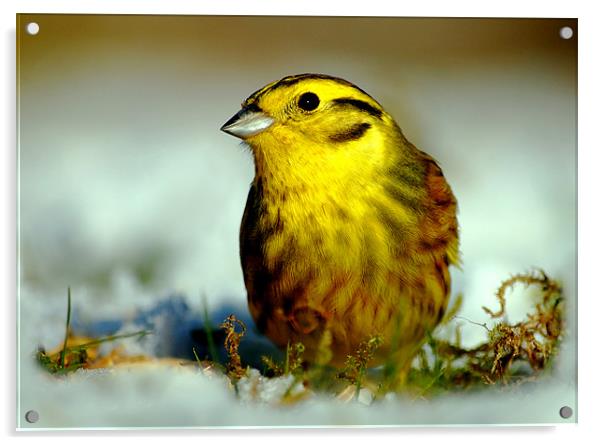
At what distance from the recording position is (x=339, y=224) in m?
1.68

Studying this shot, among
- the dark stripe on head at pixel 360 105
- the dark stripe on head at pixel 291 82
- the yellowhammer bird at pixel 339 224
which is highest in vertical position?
the dark stripe on head at pixel 291 82

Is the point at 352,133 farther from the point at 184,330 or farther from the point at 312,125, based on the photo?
the point at 184,330

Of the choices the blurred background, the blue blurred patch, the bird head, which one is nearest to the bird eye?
the bird head

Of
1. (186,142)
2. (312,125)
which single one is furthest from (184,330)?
(312,125)

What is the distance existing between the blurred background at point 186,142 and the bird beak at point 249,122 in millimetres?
55

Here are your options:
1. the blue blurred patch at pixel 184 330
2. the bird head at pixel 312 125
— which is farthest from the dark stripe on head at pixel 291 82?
the blue blurred patch at pixel 184 330

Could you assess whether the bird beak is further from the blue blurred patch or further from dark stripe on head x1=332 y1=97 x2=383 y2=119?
the blue blurred patch

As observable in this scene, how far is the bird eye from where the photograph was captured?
1.68 metres

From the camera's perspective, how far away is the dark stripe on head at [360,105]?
67.0 inches

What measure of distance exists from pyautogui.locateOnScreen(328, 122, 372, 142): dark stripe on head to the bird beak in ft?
0.43

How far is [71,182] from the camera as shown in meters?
1.79

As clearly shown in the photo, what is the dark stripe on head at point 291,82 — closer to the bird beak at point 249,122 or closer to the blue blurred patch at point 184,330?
the bird beak at point 249,122

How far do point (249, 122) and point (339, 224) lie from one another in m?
0.28
